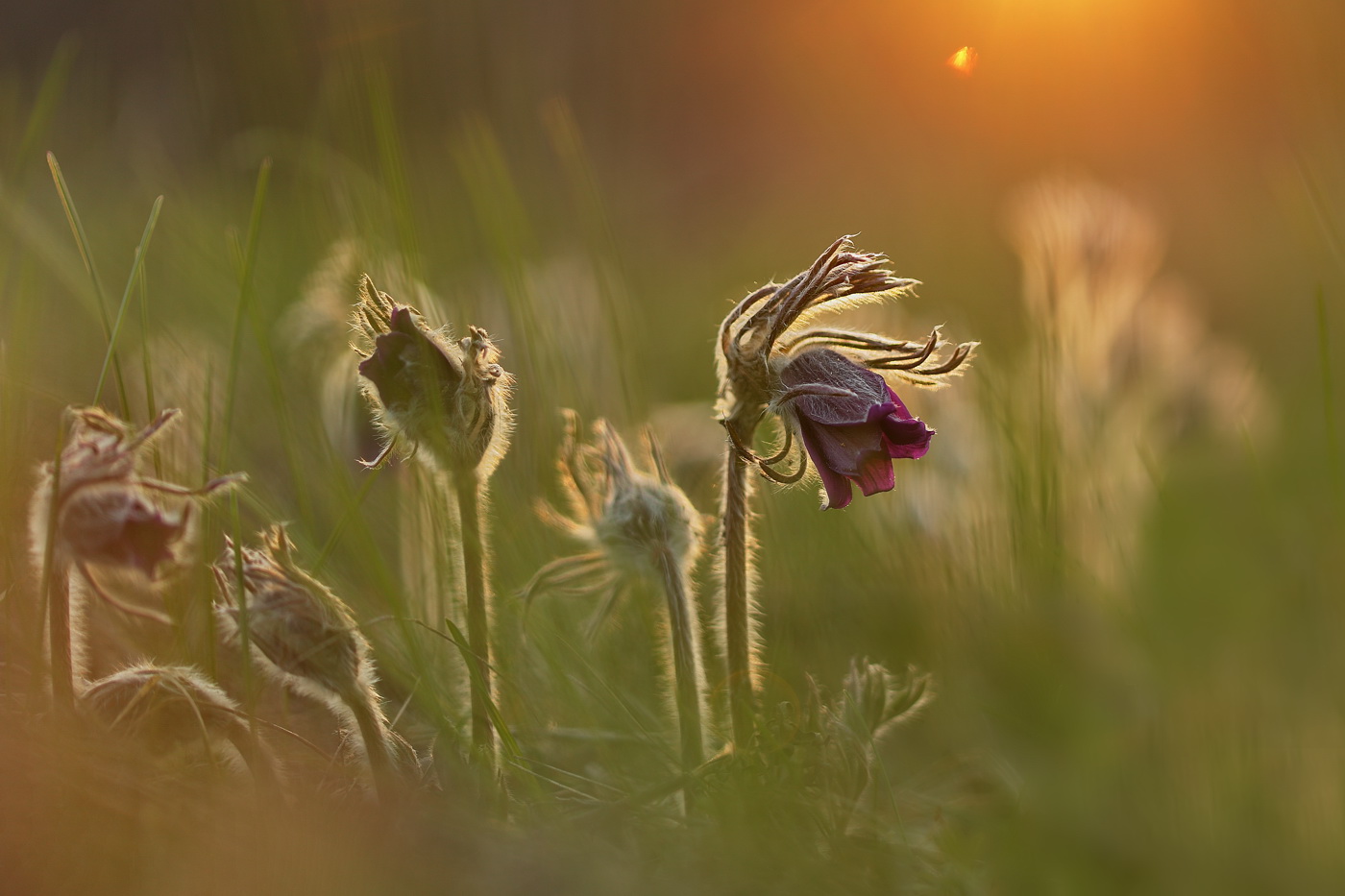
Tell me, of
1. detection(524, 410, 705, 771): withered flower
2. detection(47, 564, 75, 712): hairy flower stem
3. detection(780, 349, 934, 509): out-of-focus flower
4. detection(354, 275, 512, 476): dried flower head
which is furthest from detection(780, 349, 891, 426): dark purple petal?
detection(47, 564, 75, 712): hairy flower stem

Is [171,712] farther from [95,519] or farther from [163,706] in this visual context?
[95,519]

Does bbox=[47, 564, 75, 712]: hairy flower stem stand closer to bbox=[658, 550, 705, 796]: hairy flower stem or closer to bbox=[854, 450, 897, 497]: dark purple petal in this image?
bbox=[658, 550, 705, 796]: hairy flower stem

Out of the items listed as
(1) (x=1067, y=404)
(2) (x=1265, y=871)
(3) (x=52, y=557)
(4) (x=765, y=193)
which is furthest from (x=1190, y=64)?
(3) (x=52, y=557)

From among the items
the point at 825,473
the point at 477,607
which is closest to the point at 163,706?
the point at 477,607

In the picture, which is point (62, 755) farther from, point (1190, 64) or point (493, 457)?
point (1190, 64)

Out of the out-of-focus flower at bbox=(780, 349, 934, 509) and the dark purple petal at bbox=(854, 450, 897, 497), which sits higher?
the out-of-focus flower at bbox=(780, 349, 934, 509)
